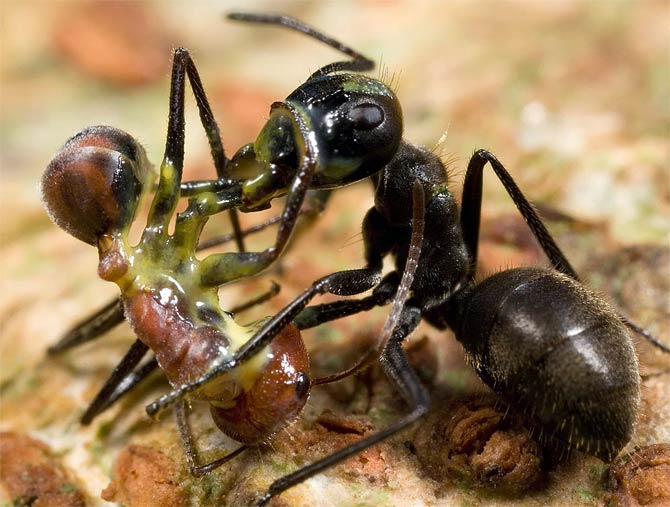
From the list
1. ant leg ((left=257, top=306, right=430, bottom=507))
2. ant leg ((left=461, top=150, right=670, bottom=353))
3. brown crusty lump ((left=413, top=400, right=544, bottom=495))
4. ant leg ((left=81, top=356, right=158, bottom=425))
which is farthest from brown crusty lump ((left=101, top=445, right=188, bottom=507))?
ant leg ((left=461, top=150, right=670, bottom=353))

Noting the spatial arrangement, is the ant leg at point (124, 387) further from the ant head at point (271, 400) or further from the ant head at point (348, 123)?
the ant head at point (348, 123)

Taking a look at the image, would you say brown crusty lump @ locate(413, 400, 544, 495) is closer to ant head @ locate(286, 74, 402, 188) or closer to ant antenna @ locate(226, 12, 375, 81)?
ant head @ locate(286, 74, 402, 188)

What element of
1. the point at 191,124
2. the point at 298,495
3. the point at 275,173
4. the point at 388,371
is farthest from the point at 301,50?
the point at 298,495

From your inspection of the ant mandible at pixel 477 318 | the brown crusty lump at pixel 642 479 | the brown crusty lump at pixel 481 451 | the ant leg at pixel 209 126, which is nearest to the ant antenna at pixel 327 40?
the ant mandible at pixel 477 318

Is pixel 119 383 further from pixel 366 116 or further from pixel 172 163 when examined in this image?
pixel 366 116

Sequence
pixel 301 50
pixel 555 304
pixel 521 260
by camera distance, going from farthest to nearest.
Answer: pixel 301 50
pixel 521 260
pixel 555 304

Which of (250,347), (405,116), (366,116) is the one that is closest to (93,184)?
(250,347)

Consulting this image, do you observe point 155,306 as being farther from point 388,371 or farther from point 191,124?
point 191,124
